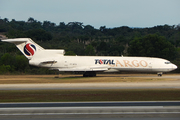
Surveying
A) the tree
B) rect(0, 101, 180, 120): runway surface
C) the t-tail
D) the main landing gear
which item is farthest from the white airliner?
the tree

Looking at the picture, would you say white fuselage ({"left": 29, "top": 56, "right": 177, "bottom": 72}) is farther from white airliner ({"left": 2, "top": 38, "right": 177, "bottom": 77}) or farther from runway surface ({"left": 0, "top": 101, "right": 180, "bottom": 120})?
runway surface ({"left": 0, "top": 101, "right": 180, "bottom": 120})

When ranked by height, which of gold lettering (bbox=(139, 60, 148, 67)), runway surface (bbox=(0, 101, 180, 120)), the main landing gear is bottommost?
the main landing gear

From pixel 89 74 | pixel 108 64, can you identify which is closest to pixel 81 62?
pixel 89 74

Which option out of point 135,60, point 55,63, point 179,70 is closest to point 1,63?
point 55,63

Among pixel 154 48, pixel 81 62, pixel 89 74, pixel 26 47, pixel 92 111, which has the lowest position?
pixel 89 74

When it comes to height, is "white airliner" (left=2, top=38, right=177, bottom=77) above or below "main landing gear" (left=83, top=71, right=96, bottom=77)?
above

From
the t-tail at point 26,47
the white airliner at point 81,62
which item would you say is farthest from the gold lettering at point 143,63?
the t-tail at point 26,47

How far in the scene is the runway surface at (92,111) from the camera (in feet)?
44.6

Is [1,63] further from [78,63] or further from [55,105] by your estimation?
[55,105]

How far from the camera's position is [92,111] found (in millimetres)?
15016

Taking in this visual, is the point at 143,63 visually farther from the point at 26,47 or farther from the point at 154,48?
the point at 154,48

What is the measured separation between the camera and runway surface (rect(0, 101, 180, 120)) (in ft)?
44.6

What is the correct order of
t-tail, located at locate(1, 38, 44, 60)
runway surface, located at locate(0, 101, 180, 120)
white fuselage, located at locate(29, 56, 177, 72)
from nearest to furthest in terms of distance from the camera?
runway surface, located at locate(0, 101, 180, 120), white fuselage, located at locate(29, 56, 177, 72), t-tail, located at locate(1, 38, 44, 60)

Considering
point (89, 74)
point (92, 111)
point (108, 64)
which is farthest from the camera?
point (89, 74)
